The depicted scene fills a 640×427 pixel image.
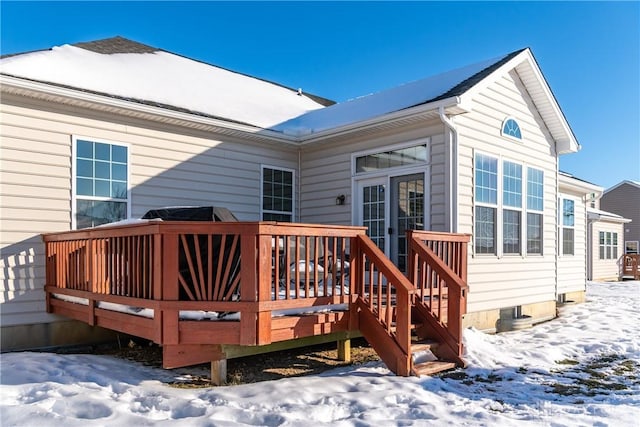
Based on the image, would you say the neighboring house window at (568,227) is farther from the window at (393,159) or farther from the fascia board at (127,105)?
the fascia board at (127,105)

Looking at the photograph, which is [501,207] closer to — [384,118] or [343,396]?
[384,118]

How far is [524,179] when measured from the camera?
816cm

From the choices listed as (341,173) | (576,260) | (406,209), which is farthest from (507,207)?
(576,260)

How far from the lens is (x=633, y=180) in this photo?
78.2 ft

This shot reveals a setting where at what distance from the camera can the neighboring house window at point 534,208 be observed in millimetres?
8320

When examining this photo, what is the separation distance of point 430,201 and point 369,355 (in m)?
2.48

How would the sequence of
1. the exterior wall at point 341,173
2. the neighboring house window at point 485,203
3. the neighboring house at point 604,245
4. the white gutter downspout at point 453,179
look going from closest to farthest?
1. the white gutter downspout at point 453,179
2. the exterior wall at point 341,173
3. the neighboring house window at point 485,203
4. the neighboring house at point 604,245

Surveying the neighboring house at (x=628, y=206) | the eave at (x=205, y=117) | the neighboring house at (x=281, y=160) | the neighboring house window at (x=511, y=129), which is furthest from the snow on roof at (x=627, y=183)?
the eave at (x=205, y=117)

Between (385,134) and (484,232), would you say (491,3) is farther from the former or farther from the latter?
(484,232)

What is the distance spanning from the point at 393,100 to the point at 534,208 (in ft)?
11.0

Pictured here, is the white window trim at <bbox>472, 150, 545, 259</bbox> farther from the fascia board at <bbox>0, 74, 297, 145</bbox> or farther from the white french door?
the fascia board at <bbox>0, 74, 297, 145</bbox>

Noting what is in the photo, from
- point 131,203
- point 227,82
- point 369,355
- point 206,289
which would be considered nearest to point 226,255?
point 206,289

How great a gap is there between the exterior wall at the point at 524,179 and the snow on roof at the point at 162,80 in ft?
11.7

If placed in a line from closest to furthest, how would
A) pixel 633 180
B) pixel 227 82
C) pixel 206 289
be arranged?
pixel 206 289 < pixel 227 82 < pixel 633 180
